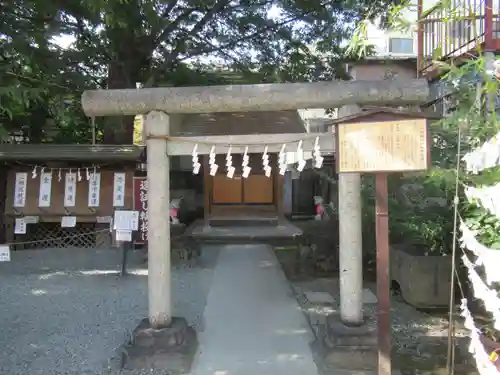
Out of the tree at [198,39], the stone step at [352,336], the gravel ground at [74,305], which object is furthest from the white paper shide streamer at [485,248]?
the tree at [198,39]

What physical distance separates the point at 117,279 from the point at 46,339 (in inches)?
116

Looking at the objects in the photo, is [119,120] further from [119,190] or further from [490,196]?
[490,196]

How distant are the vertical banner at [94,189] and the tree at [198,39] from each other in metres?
1.09

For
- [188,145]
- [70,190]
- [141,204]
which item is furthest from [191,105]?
[70,190]

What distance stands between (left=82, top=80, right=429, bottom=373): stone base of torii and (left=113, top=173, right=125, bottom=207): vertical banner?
5417 millimetres

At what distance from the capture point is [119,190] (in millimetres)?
10086

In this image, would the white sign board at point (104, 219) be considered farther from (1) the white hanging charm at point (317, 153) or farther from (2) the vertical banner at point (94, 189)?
(1) the white hanging charm at point (317, 153)

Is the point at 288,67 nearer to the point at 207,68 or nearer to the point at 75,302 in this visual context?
the point at 207,68

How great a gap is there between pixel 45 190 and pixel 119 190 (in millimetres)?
1595

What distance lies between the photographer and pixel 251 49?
10547 millimetres

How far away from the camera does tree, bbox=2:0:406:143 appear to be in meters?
8.69

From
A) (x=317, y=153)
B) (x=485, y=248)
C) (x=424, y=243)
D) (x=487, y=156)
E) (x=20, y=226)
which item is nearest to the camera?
(x=487, y=156)

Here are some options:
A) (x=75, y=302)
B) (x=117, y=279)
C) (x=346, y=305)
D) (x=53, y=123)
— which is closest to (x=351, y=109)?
(x=346, y=305)

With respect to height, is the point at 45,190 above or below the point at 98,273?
above
